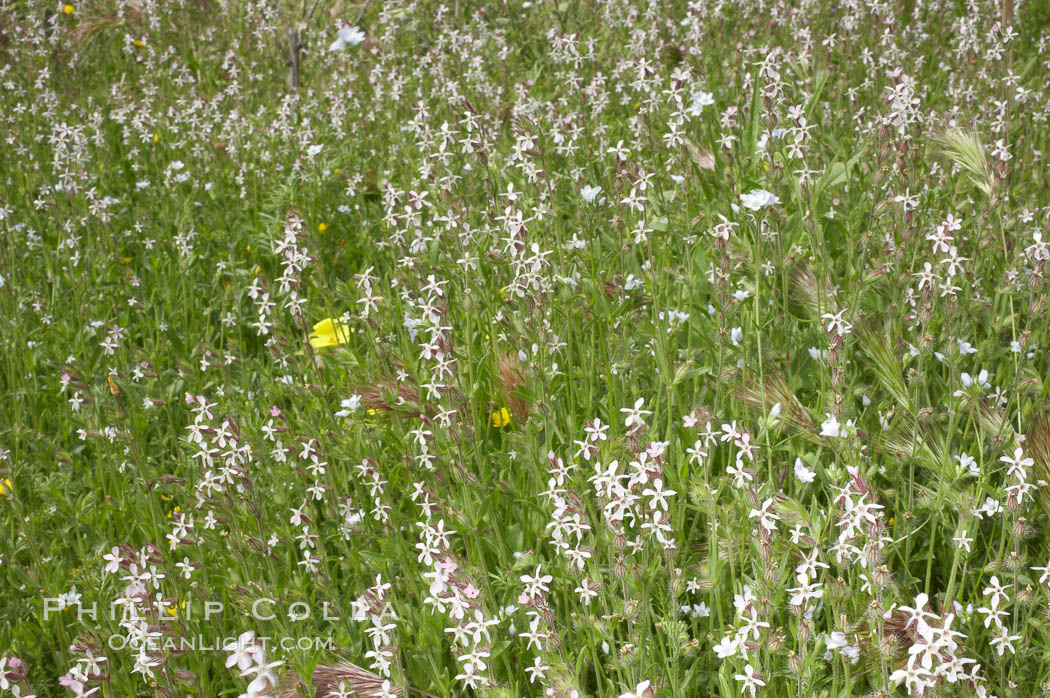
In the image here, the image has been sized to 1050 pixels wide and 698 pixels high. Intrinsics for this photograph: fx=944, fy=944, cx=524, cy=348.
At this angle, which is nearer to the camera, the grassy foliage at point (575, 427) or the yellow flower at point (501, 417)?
the grassy foliage at point (575, 427)

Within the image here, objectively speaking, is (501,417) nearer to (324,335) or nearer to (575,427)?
(575,427)

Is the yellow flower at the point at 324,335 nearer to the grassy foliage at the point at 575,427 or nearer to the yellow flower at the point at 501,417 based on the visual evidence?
the grassy foliage at the point at 575,427

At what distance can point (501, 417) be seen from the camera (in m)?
2.91

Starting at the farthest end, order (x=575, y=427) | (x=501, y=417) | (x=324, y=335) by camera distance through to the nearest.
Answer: (x=324, y=335) → (x=501, y=417) → (x=575, y=427)

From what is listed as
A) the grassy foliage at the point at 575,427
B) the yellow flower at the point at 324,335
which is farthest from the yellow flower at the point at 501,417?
the yellow flower at the point at 324,335

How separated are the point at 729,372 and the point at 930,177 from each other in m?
1.68

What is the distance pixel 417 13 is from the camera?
6863 mm

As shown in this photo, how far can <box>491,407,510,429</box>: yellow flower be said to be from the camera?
2906mm

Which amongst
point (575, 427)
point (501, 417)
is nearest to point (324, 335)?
point (501, 417)

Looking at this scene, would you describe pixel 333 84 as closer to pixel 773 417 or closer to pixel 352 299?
pixel 352 299

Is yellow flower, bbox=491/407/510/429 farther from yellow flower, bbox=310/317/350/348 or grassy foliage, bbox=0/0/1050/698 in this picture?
yellow flower, bbox=310/317/350/348

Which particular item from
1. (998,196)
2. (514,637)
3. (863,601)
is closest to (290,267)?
(514,637)

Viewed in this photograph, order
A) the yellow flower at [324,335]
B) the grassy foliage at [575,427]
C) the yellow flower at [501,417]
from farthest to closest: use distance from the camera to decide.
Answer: the yellow flower at [324,335] < the yellow flower at [501,417] < the grassy foliage at [575,427]

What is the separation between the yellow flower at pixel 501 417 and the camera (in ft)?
9.53
